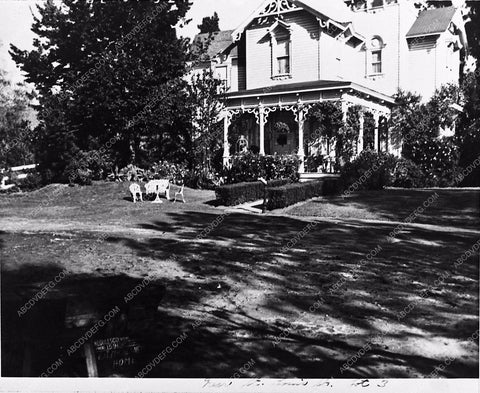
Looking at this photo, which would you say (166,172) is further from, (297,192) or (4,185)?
(297,192)

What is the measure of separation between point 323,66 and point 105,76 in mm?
10825

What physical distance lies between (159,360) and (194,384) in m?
0.49

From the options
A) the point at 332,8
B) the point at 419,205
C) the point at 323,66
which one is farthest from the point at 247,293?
the point at 332,8

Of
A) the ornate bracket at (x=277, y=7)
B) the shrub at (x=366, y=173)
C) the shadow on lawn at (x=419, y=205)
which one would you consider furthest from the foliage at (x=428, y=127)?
the ornate bracket at (x=277, y=7)

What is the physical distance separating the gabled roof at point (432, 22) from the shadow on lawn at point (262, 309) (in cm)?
1963

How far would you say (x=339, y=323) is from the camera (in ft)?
18.6

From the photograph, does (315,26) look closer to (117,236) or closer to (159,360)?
(117,236)

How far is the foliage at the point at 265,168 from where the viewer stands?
20.0m

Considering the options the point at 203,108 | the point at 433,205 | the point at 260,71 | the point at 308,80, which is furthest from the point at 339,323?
the point at 260,71

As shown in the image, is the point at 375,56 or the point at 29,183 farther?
the point at 375,56

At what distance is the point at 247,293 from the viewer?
22.4ft

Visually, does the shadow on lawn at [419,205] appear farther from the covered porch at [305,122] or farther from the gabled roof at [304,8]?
the gabled roof at [304,8]

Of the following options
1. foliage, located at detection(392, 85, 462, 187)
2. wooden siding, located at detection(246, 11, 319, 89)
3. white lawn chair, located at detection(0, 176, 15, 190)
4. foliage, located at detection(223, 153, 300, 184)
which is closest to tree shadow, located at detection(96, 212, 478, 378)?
foliage, located at detection(223, 153, 300, 184)

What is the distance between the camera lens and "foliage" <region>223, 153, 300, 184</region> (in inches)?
788
